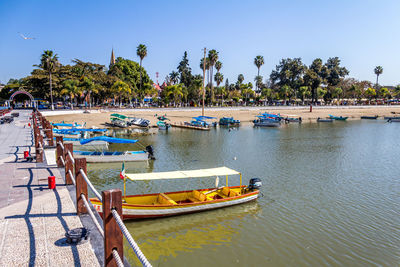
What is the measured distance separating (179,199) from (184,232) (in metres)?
3.01

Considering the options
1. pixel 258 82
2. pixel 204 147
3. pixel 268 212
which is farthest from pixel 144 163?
pixel 258 82

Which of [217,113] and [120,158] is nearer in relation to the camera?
[120,158]

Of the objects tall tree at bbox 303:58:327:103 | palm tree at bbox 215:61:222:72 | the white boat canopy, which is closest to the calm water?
the white boat canopy

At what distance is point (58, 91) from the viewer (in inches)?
3145

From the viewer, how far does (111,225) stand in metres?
4.34

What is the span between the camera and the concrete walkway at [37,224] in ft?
18.8

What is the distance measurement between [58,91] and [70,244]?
84.3m

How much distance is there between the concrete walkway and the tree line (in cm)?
6885

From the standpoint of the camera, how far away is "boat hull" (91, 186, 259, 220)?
1566 centimetres

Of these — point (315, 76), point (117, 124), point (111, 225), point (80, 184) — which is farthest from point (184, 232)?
point (315, 76)

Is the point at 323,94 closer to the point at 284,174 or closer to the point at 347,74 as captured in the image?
the point at 347,74

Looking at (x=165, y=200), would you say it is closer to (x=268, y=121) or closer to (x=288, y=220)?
(x=288, y=220)

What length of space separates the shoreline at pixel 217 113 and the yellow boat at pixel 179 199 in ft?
162

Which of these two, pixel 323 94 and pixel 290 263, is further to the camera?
pixel 323 94
